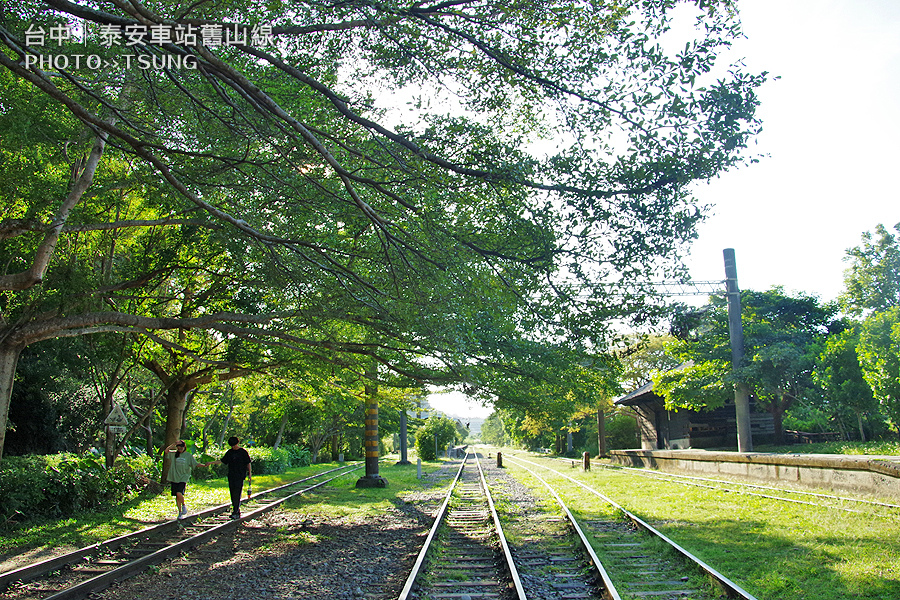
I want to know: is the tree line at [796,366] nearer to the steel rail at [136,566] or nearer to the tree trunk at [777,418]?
the tree trunk at [777,418]

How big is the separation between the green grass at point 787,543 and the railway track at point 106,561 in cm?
746

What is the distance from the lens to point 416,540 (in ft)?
34.2

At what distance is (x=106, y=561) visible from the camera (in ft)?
28.1

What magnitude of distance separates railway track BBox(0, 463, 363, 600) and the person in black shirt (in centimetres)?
33

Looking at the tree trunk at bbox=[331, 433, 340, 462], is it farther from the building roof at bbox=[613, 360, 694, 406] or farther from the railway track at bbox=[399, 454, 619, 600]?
the railway track at bbox=[399, 454, 619, 600]

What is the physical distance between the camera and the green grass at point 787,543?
639 centimetres

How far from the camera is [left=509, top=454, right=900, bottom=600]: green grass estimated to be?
21.0ft

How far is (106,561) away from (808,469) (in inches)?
585

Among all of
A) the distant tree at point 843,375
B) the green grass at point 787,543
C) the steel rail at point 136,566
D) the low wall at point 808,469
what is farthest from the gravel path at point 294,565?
the distant tree at point 843,375

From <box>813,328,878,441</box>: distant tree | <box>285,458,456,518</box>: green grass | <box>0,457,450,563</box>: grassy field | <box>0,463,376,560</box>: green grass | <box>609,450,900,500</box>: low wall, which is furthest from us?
<box>813,328,878,441</box>: distant tree

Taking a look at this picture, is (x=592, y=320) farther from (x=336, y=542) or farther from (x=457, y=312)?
(x=336, y=542)

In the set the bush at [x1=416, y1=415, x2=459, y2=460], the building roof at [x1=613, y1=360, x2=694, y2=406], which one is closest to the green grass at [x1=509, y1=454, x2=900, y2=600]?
the building roof at [x1=613, y1=360, x2=694, y2=406]

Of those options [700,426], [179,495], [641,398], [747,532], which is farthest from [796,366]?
[179,495]

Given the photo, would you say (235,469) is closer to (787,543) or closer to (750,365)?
(787,543)
